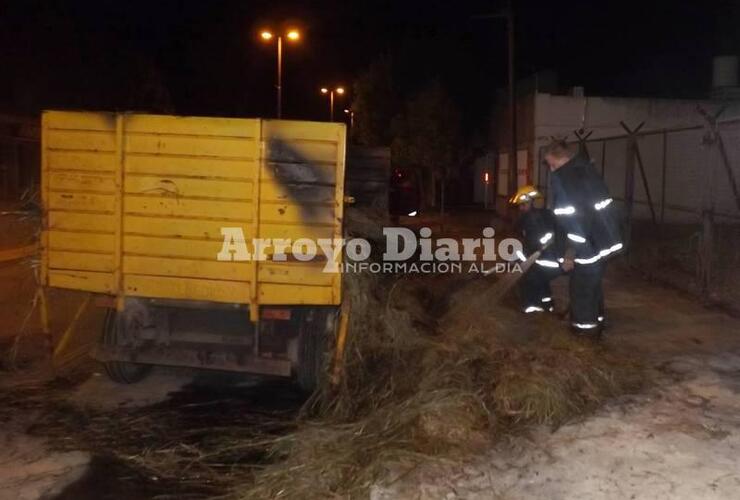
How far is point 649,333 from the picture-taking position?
334 inches

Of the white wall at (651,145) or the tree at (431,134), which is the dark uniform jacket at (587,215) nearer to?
the white wall at (651,145)

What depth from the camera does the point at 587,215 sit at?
7.25 meters

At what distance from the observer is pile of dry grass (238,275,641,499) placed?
→ 17.0ft

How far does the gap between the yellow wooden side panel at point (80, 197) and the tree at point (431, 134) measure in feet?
76.9

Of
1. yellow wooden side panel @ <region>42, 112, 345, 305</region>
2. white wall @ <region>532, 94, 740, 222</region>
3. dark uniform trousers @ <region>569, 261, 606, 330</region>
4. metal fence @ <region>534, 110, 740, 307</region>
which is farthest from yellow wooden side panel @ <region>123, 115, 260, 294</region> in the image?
white wall @ <region>532, 94, 740, 222</region>

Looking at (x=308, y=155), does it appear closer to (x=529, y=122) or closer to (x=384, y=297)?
(x=384, y=297)

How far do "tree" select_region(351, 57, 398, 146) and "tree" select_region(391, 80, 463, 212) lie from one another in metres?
1.65

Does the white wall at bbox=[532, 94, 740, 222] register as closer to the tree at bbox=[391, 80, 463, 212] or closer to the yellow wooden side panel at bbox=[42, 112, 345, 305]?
the tree at bbox=[391, 80, 463, 212]

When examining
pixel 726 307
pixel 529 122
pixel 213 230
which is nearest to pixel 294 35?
pixel 529 122

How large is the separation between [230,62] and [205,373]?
42183 millimetres

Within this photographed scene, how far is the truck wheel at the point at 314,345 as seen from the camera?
23.0 feet

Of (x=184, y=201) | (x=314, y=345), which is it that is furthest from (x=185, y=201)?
(x=314, y=345)

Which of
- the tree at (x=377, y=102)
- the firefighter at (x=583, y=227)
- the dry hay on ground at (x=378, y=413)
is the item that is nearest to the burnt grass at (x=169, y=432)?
the dry hay on ground at (x=378, y=413)

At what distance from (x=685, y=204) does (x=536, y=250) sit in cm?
1302
